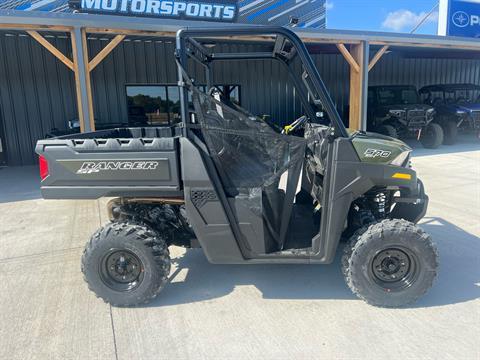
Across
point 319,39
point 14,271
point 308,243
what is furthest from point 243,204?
point 319,39

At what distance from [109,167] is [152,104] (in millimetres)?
9731

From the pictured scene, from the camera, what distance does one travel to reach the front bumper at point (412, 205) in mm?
3115

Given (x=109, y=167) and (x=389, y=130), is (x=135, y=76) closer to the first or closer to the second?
(x=389, y=130)

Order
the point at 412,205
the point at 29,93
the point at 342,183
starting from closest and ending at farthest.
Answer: the point at 342,183, the point at 412,205, the point at 29,93

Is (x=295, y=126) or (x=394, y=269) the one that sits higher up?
(x=295, y=126)

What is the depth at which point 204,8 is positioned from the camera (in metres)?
11.5

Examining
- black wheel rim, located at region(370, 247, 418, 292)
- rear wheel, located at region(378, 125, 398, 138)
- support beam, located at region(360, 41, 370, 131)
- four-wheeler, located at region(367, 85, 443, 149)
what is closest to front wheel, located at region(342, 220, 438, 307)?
black wheel rim, located at region(370, 247, 418, 292)

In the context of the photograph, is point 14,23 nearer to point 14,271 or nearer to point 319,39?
point 14,271

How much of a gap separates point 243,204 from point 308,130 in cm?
115

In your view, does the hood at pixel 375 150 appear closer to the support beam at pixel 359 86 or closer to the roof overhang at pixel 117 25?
the roof overhang at pixel 117 25

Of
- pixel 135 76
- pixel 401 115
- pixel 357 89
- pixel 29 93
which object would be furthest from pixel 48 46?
pixel 401 115

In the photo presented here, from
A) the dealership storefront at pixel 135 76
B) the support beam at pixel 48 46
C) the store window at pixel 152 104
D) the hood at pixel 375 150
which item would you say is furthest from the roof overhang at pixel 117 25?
the store window at pixel 152 104

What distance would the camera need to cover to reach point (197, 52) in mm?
3355

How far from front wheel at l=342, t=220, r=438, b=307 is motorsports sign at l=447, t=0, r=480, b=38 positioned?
14606mm
